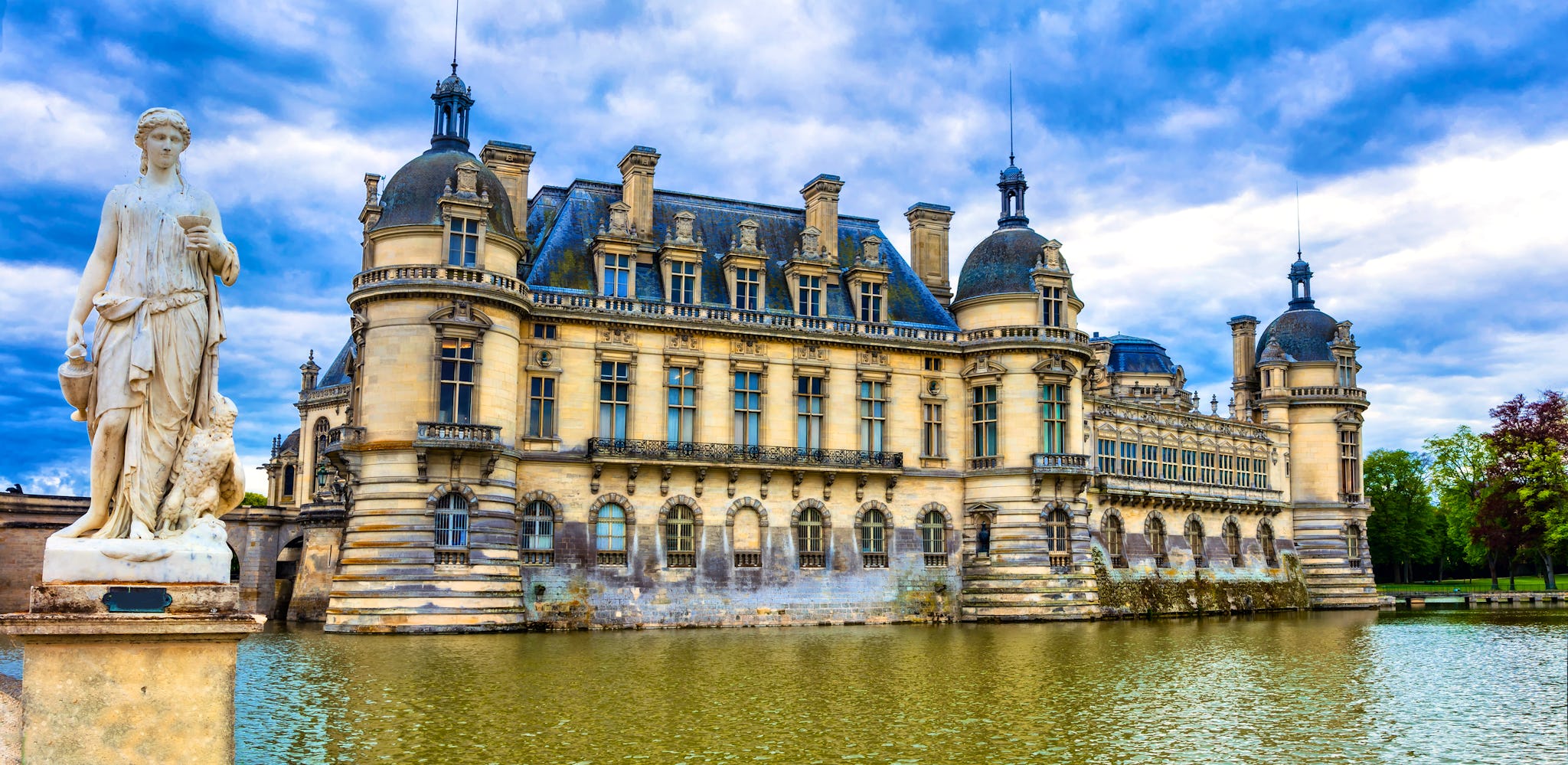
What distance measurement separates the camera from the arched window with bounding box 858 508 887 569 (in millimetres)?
44406

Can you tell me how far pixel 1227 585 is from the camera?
57.3m

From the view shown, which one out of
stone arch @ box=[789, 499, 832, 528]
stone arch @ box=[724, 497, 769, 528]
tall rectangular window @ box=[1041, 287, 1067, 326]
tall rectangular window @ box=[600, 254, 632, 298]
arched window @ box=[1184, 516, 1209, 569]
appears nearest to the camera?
tall rectangular window @ box=[600, 254, 632, 298]

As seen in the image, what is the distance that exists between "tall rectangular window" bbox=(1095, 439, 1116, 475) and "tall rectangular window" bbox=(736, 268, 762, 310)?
1820 cm

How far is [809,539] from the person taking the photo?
43531mm

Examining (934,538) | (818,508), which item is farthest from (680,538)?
(934,538)

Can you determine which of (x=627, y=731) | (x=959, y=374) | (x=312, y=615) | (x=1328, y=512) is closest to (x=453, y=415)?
(x=312, y=615)

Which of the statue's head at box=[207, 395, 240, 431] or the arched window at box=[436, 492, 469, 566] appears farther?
the arched window at box=[436, 492, 469, 566]

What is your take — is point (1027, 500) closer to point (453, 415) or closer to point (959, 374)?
point (959, 374)

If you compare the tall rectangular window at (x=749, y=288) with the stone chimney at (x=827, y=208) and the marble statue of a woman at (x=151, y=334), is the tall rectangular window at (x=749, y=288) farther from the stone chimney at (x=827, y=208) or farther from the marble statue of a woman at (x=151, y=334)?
the marble statue of a woman at (x=151, y=334)

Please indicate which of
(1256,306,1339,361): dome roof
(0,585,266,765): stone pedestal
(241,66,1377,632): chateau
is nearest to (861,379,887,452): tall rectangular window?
(241,66,1377,632): chateau

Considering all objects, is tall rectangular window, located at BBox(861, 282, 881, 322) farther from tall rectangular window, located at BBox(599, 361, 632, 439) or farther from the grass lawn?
the grass lawn

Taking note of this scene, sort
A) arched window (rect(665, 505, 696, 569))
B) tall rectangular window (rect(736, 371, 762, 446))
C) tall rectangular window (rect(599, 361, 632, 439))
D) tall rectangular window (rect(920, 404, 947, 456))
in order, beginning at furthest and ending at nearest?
1. tall rectangular window (rect(920, 404, 947, 456))
2. tall rectangular window (rect(736, 371, 762, 446))
3. arched window (rect(665, 505, 696, 569))
4. tall rectangular window (rect(599, 361, 632, 439))

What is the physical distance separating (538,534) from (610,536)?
235 centimetres

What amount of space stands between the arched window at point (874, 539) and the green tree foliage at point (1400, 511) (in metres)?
56.2
